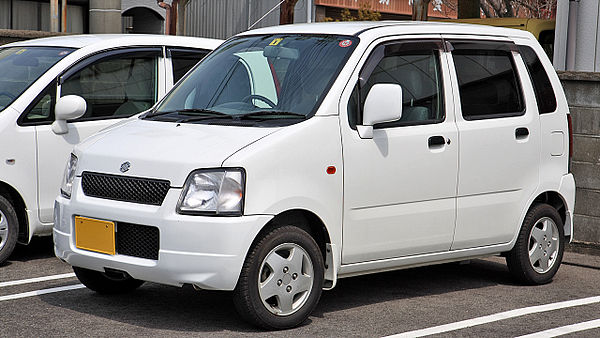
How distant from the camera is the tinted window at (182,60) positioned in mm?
8602

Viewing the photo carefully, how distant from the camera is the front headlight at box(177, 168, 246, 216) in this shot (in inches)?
215

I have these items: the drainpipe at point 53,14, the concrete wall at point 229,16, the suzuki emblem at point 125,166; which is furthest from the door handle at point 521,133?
the drainpipe at point 53,14

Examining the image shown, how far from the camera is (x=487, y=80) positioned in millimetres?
7039

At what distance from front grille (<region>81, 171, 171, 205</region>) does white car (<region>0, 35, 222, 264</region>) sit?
Result: 5.81ft

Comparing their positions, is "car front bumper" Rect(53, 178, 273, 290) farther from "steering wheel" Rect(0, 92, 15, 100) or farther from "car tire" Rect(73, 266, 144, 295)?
"steering wheel" Rect(0, 92, 15, 100)

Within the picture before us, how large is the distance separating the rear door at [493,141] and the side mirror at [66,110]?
2.86 meters

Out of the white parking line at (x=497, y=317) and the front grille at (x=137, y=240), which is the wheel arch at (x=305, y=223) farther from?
the white parking line at (x=497, y=317)

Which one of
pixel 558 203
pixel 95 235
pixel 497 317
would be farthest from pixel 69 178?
pixel 558 203

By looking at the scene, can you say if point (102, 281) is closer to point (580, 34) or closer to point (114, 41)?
point (114, 41)

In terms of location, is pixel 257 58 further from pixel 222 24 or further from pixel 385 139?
pixel 222 24

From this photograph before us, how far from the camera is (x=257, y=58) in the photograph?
6.59m

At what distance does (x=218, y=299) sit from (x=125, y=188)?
1.23m

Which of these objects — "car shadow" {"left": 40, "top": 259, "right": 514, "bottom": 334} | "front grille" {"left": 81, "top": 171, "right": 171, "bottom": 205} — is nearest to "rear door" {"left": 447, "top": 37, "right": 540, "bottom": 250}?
"car shadow" {"left": 40, "top": 259, "right": 514, "bottom": 334}

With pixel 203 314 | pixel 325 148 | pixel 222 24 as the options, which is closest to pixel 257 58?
pixel 325 148
